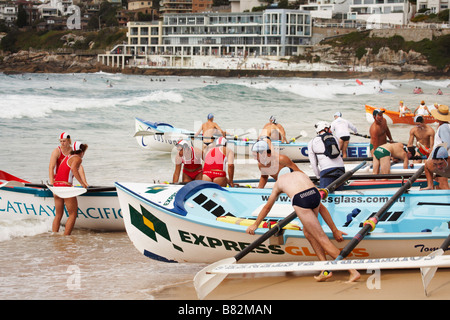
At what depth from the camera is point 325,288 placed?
7.07m

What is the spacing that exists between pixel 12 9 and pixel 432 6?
375 feet

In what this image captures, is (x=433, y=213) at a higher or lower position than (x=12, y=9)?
lower

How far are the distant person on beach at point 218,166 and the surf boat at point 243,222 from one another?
4.02ft

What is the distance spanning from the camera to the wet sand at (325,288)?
6820 mm

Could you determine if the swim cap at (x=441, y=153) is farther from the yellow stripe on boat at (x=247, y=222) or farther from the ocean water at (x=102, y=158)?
the ocean water at (x=102, y=158)

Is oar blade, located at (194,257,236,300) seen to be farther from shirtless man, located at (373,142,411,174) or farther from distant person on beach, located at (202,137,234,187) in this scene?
shirtless man, located at (373,142,411,174)

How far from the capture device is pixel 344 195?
8.86 meters

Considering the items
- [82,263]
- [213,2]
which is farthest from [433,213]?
[213,2]

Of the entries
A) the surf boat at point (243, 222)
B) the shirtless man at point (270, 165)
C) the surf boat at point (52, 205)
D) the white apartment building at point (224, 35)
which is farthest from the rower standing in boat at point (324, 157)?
the white apartment building at point (224, 35)

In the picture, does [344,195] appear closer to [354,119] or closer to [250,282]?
[250,282]

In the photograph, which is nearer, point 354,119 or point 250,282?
Result: point 250,282

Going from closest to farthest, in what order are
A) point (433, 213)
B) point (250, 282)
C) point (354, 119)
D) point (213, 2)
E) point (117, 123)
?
point (250, 282)
point (433, 213)
point (117, 123)
point (354, 119)
point (213, 2)

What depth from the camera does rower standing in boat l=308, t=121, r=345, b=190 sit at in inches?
360

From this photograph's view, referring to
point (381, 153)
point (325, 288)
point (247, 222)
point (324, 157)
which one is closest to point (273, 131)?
point (381, 153)
